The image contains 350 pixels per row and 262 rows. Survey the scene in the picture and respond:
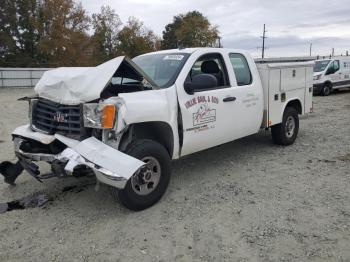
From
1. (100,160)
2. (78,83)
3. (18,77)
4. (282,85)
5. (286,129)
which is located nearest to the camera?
(100,160)

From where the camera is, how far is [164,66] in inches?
217

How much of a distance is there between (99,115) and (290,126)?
4.67m

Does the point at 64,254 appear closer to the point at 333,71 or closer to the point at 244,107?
the point at 244,107

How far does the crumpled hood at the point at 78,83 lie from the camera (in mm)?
4305

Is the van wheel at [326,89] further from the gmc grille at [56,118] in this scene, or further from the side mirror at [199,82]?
the gmc grille at [56,118]

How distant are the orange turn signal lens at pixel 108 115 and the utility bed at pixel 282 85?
340cm

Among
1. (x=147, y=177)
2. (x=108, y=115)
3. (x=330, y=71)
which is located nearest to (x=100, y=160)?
(x=108, y=115)

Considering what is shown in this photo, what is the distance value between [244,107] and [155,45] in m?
52.9

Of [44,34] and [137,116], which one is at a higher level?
[44,34]

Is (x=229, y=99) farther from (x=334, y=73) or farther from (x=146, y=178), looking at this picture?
(x=334, y=73)

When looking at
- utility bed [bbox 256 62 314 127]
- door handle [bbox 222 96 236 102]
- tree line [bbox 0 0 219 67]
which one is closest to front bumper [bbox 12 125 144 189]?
door handle [bbox 222 96 236 102]

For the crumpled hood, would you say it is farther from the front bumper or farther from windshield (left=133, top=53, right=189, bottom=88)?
windshield (left=133, top=53, right=189, bottom=88)

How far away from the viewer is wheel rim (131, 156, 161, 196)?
14.7 feet

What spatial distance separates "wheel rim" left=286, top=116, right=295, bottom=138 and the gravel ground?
107 centimetres
